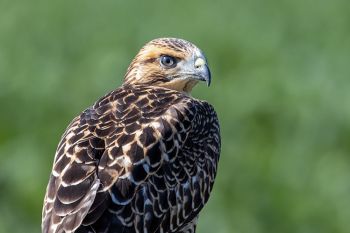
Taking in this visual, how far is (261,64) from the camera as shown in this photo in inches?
808

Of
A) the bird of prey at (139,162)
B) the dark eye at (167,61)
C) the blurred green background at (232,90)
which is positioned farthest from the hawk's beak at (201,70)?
the blurred green background at (232,90)

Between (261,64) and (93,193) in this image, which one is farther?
(261,64)

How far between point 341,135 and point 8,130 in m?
3.46

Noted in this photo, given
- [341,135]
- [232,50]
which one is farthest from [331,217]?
[232,50]

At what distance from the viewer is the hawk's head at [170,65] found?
11656 millimetres

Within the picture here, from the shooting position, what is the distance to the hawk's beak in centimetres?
1154

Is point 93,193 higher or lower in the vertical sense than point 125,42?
higher

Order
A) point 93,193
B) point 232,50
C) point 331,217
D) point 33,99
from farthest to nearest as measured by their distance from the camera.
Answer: point 232,50, point 33,99, point 331,217, point 93,193

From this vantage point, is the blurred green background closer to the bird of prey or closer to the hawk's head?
the hawk's head

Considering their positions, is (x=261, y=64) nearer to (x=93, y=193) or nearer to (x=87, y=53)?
(x=87, y=53)

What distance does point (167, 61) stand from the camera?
38.7 feet

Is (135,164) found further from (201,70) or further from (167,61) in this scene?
(167,61)

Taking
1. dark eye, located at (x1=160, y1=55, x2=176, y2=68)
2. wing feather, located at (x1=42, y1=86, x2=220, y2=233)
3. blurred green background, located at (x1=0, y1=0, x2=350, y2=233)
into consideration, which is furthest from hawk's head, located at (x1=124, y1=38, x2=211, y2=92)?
blurred green background, located at (x1=0, y1=0, x2=350, y2=233)

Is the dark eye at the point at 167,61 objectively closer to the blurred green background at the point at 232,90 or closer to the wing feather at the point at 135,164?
the wing feather at the point at 135,164
